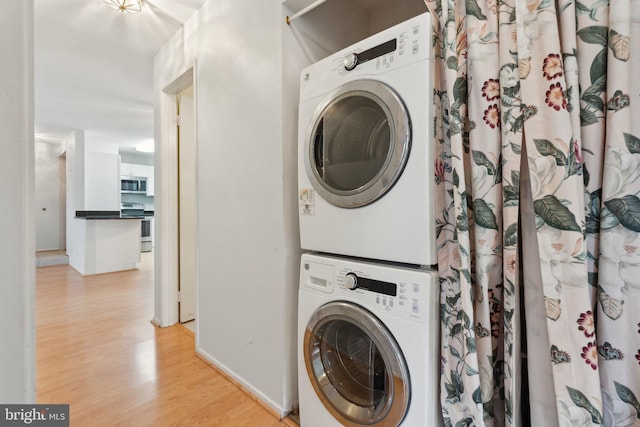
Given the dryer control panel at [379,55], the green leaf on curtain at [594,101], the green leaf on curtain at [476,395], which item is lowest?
the green leaf on curtain at [476,395]

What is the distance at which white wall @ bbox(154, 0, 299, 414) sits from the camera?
4.97 ft

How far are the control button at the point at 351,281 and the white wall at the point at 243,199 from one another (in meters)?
0.44

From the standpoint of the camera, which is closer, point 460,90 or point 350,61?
point 460,90

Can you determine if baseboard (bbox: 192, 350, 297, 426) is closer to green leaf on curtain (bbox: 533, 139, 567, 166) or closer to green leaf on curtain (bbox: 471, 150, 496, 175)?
green leaf on curtain (bbox: 471, 150, 496, 175)

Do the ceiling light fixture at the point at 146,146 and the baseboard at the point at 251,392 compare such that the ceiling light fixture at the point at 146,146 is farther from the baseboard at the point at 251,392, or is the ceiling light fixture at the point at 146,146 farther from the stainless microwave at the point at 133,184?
the baseboard at the point at 251,392

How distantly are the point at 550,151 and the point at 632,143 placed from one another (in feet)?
0.55

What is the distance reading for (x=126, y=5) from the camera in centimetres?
196

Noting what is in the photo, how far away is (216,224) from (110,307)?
217 cm

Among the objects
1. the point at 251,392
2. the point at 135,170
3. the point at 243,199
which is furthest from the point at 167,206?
the point at 135,170

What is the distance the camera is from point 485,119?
3.03 feet

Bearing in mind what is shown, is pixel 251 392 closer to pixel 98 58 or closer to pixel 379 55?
pixel 379 55

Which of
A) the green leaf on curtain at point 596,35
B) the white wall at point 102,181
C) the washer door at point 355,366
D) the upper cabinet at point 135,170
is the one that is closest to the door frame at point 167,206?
the washer door at point 355,366

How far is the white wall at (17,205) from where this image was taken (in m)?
0.54

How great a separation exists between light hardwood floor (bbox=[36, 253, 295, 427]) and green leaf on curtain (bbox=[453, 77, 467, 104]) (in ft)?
5.40
